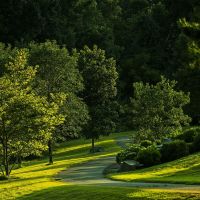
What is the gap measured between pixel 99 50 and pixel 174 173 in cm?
3484

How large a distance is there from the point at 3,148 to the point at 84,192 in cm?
1870

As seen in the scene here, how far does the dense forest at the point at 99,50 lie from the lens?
5653 cm

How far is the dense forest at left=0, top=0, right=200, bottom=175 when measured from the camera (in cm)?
5653

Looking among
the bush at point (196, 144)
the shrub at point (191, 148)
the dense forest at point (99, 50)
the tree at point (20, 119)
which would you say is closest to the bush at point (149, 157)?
the shrub at point (191, 148)

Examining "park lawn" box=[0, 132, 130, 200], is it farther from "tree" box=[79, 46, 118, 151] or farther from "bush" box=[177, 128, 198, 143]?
"bush" box=[177, 128, 198, 143]

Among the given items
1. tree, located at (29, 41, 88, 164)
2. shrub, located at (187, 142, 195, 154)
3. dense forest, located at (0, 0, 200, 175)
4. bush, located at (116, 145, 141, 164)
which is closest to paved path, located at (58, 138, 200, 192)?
bush, located at (116, 145, 141, 164)

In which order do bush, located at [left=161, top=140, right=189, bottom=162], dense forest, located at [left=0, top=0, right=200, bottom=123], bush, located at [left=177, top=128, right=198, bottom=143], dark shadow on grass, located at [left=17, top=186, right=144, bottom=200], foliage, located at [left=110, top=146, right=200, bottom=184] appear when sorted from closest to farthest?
dark shadow on grass, located at [left=17, top=186, right=144, bottom=200] → foliage, located at [left=110, top=146, right=200, bottom=184] → bush, located at [left=161, top=140, right=189, bottom=162] → bush, located at [left=177, top=128, right=198, bottom=143] → dense forest, located at [left=0, top=0, right=200, bottom=123]

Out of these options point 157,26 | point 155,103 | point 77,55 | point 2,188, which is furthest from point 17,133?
point 157,26

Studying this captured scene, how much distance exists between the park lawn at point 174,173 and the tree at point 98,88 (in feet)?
90.1

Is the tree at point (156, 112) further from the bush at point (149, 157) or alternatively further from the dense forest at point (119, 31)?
the dense forest at point (119, 31)

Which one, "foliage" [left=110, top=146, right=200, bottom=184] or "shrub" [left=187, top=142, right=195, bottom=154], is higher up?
"shrub" [left=187, top=142, right=195, bottom=154]

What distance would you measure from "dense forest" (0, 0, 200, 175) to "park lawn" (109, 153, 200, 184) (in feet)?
72.9

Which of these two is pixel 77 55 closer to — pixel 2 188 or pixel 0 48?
pixel 0 48

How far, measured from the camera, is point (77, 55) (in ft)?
200
